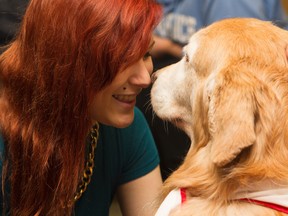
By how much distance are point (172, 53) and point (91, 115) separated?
61cm

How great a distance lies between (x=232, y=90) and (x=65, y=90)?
482 millimetres

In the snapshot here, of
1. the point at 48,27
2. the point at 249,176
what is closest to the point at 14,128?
the point at 48,27

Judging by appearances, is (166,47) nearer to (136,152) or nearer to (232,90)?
(136,152)

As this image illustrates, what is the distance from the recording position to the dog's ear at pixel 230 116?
4.51 ft

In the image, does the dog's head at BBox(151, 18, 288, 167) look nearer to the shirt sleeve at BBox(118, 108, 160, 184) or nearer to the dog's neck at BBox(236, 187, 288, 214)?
the dog's neck at BBox(236, 187, 288, 214)

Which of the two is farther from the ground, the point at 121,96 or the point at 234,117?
the point at 234,117

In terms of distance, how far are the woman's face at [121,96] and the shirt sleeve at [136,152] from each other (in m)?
0.22

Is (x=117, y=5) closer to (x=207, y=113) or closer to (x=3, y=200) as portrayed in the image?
(x=207, y=113)

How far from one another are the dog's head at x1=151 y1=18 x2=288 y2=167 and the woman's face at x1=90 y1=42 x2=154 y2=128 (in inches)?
4.5

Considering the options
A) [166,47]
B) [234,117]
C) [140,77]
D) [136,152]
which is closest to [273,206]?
[234,117]

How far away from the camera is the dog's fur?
A: 1.42 metres

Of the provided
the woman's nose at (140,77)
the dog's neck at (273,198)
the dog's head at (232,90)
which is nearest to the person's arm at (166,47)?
the dog's head at (232,90)

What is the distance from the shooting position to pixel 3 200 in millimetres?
1760

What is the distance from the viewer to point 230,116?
1.40 m
